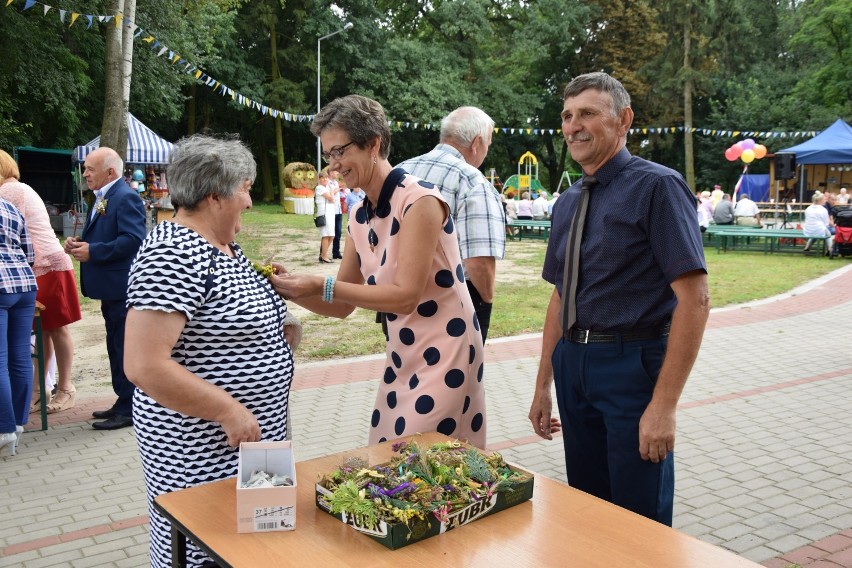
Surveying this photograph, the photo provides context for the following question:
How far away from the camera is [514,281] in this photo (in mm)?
14734

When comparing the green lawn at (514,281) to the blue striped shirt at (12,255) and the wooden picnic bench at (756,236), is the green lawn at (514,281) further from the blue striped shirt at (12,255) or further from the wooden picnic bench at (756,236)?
the blue striped shirt at (12,255)

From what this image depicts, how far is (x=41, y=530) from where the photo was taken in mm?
4156

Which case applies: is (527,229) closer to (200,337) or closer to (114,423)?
(114,423)

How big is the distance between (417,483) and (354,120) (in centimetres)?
127

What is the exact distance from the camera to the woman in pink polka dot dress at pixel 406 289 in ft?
8.35

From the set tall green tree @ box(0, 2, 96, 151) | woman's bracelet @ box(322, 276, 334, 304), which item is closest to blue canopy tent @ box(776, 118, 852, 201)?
tall green tree @ box(0, 2, 96, 151)

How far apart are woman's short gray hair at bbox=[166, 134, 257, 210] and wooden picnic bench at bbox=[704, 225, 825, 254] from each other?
19161 mm

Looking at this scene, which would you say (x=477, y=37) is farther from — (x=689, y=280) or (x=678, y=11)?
(x=689, y=280)

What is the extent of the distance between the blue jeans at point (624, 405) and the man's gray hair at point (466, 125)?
194cm

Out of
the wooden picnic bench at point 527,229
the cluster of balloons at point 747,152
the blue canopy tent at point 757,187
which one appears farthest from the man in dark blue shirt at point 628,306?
the blue canopy tent at point 757,187

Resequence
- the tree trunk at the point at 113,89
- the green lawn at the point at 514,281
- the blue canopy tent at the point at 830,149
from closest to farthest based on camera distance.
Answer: the green lawn at the point at 514,281 < the tree trunk at the point at 113,89 < the blue canopy tent at the point at 830,149

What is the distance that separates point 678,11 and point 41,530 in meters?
35.1

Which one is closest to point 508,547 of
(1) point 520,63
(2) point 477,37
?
(2) point 477,37

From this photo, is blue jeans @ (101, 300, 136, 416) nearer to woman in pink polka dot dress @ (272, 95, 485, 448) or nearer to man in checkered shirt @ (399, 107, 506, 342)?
man in checkered shirt @ (399, 107, 506, 342)
